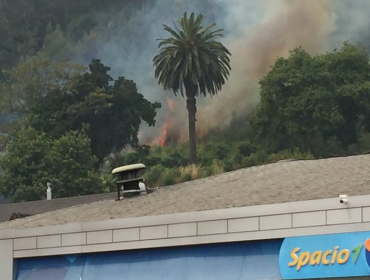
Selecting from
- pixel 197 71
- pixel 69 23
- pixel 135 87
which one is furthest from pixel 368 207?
pixel 69 23

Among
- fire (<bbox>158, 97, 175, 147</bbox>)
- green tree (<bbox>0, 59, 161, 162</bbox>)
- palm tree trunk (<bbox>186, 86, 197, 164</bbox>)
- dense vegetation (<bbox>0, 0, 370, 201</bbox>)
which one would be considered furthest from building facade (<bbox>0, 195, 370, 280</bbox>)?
fire (<bbox>158, 97, 175, 147</bbox>)

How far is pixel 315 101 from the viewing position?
128 meters

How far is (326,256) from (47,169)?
87203 mm

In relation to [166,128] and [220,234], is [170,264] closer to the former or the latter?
[220,234]

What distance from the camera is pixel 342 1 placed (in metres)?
146

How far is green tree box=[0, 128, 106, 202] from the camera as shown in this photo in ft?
334

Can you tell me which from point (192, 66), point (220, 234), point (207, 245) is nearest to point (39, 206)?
point (207, 245)

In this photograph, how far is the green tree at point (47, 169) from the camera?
102 m

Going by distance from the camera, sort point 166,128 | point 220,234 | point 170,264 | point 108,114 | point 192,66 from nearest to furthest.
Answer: point 220,234, point 170,264, point 192,66, point 108,114, point 166,128

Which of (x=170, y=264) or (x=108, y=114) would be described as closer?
(x=170, y=264)

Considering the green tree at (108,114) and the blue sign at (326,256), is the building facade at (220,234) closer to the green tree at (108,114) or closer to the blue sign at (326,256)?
the blue sign at (326,256)

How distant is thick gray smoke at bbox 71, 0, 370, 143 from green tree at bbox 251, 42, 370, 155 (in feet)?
33.0

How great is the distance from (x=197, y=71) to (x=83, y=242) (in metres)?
99.2

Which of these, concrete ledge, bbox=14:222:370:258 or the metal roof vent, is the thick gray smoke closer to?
the metal roof vent
